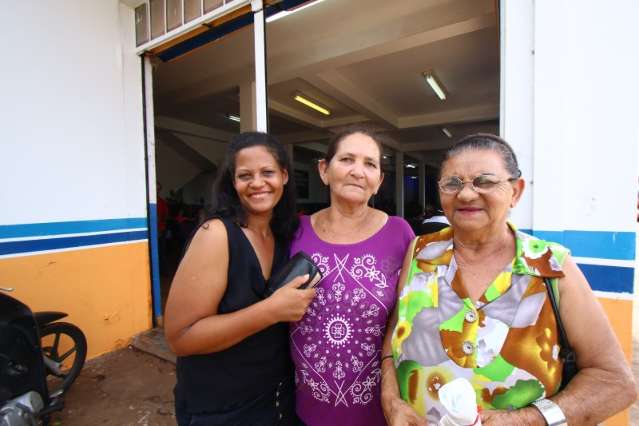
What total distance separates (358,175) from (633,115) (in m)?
1.31

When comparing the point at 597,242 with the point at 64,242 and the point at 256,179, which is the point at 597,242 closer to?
the point at 256,179

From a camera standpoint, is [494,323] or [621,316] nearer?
[494,323]

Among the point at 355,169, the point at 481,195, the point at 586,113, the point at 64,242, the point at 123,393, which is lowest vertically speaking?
the point at 123,393

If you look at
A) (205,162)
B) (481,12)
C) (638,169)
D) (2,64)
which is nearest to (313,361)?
(638,169)

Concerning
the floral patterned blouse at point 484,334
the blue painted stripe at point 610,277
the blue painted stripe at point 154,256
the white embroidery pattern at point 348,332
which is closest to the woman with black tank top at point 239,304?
the white embroidery pattern at point 348,332

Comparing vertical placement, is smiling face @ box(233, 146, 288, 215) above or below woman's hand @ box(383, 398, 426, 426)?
above

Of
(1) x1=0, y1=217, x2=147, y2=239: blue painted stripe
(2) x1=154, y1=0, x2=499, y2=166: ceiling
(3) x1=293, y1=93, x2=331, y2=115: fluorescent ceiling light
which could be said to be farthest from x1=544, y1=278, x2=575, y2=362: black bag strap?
(3) x1=293, y1=93, x2=331, y2=115: fluorescent ceiling light

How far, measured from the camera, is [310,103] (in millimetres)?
7258

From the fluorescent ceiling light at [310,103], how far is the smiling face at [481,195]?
19.9ft

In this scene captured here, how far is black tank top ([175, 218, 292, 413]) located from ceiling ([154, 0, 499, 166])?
3074 millimetres

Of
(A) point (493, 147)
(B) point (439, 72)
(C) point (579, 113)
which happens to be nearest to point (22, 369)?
(A) point (493, 147)

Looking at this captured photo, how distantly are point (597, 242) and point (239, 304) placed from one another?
1686mm

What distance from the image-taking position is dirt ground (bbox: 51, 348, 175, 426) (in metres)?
2.44

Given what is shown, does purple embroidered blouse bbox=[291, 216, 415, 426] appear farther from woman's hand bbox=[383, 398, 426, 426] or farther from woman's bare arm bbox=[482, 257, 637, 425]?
woman's bare arm bbox=[482, 257, 637, 425]
